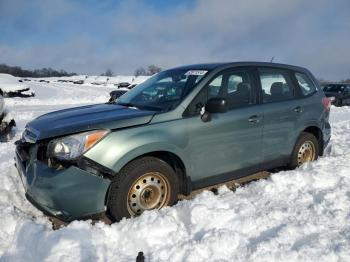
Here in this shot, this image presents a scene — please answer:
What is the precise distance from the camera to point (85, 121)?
152 inches

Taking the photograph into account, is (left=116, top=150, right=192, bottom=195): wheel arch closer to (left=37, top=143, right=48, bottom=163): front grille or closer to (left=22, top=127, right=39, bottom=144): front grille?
(left=37, top=143, right=48, bottom=163): front grille

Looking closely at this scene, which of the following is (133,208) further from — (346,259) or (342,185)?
(342,185)

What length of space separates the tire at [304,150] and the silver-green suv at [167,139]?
2cm

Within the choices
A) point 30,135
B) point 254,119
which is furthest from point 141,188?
point 254,119

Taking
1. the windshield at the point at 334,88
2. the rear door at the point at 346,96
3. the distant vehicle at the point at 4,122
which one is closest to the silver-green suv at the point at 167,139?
the distant vehicle at the point at 4,122

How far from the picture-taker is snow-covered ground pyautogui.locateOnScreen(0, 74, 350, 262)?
10.2ft

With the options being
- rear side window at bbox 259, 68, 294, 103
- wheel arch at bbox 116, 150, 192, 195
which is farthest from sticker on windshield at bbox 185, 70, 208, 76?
wheel arch at bbox 116, 150, 192, 195

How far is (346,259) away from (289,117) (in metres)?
2.58

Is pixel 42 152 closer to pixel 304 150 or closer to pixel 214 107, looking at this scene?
pixel 214 107

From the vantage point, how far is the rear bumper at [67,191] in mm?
3525

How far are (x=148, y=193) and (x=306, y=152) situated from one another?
2.94 meters

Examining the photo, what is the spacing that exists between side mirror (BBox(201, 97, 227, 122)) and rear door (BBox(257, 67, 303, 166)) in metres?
0.94

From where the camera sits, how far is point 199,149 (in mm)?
4250

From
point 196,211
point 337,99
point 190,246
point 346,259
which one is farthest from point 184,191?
point 337,99
